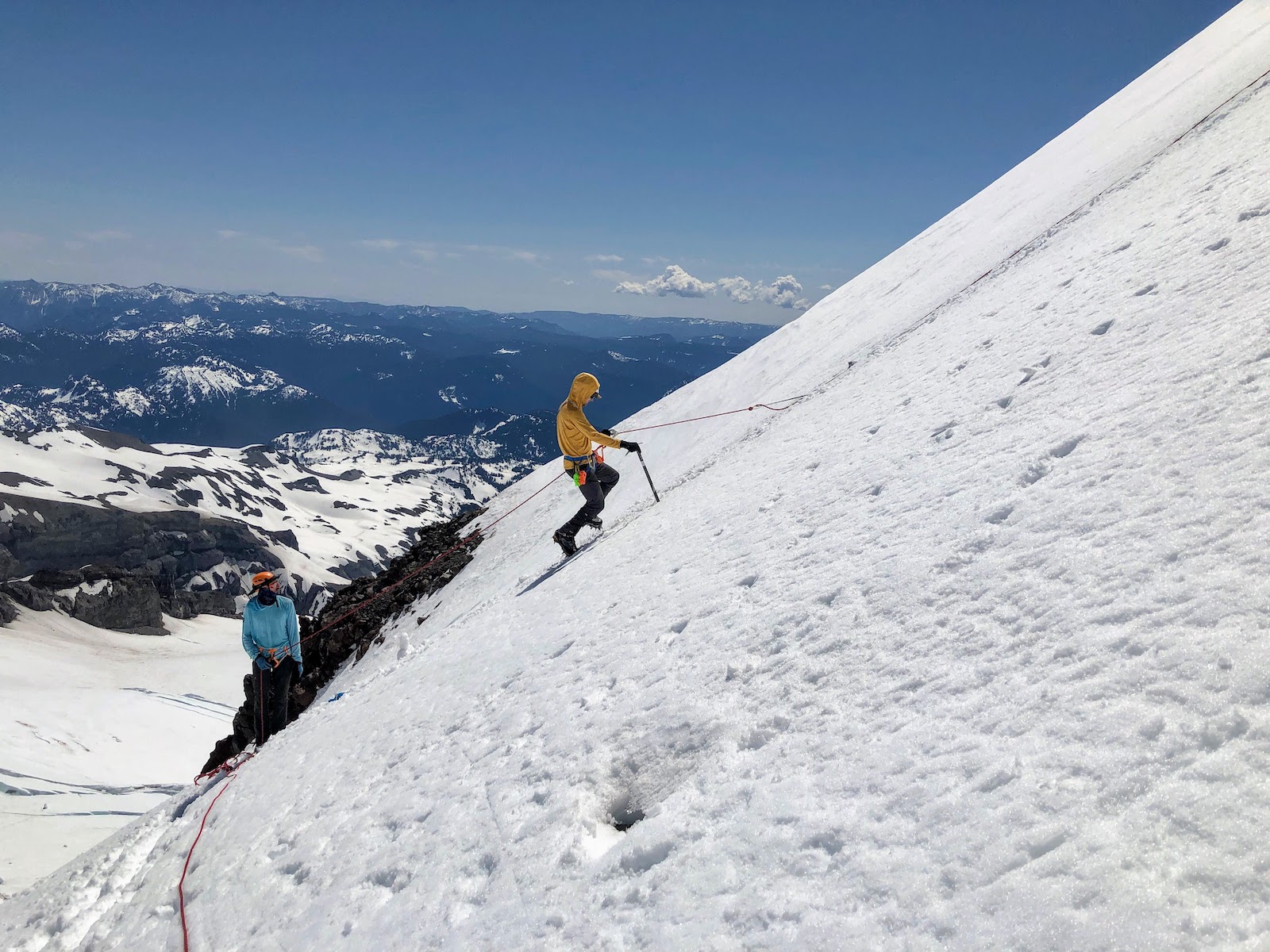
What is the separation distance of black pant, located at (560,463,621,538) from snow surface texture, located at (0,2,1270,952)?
1.55 meters

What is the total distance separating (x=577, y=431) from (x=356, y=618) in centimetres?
1143

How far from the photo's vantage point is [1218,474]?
13.8 feet

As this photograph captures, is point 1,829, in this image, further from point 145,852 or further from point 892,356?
point 892,356

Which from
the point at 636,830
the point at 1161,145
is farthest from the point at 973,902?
the point at 1161,145

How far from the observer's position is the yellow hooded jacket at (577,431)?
10881 millimetres

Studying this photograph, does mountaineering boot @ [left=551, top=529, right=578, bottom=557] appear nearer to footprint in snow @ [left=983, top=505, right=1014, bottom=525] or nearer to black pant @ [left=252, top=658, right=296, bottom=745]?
black pant @ [left=252, top=658, right=296, bottom=745]

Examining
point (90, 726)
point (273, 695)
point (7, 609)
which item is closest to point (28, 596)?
point (7, 609)

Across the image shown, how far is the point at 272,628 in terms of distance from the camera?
1088 cm

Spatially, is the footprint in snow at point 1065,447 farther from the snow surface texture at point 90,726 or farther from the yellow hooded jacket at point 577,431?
the snow surface texture at point 90,726

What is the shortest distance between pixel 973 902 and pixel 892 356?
11748mm

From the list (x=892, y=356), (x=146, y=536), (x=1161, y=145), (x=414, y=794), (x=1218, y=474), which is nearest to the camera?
(x=1218, y=474)

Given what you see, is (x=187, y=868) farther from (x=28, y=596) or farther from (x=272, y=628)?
(x=28, y=596)

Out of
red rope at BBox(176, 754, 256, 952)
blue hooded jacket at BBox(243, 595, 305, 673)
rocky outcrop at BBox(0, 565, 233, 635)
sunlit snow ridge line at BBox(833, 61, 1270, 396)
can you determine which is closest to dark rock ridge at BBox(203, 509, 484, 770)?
blue hooded jacket at BBox(243, 595, 305, 673)

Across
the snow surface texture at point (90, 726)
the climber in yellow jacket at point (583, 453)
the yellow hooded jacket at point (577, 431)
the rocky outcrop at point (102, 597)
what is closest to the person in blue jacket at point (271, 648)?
the climber in yellow jacket at point (583, 453)
